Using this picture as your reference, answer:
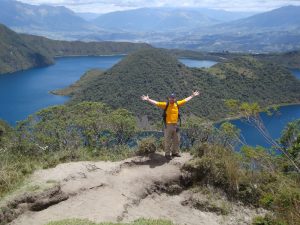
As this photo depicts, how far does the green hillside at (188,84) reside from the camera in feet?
321

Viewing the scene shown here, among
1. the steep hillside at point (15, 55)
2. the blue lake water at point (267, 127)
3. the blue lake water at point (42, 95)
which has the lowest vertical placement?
the blue lake water at point (267, 127)

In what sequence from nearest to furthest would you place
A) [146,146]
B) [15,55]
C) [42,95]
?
[146,146]
[42,95]
[15,55]

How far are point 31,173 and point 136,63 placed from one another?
350 feet

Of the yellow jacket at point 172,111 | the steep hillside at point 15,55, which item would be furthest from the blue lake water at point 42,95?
the yellow jacket at point 172,111

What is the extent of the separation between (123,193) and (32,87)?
425ft

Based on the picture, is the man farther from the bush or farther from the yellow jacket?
the bush

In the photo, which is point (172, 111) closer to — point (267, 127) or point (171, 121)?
point (171, 121)

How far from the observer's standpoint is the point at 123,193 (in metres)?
10.9

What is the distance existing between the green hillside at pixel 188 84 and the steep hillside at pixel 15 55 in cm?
6501

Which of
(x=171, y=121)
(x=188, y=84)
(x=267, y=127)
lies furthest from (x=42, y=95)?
(x=171, y=121)

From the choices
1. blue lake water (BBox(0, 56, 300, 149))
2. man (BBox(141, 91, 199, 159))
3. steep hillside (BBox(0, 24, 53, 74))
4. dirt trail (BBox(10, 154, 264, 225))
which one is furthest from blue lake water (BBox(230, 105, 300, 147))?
steep hillside (BBox(0, 24, 53, 74))

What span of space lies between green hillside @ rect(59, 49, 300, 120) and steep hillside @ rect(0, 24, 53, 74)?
213 feet

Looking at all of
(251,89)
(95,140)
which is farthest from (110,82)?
(95,140)

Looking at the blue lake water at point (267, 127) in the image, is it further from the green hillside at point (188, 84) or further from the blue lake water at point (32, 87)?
the blue lake water at point (32, 87)
